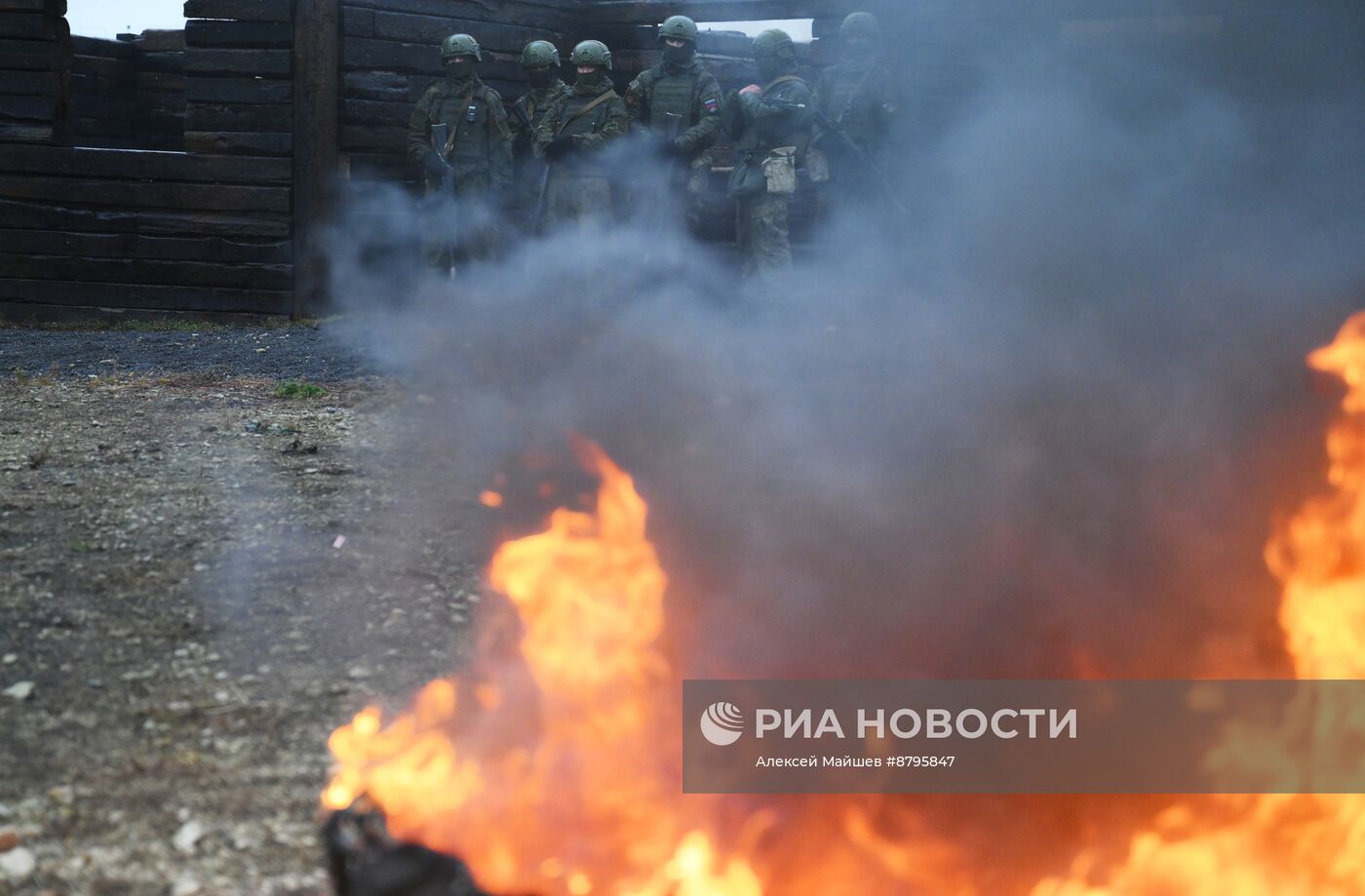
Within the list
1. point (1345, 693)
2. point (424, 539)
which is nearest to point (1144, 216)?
point (1345, 693)

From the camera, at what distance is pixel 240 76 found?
984 cm

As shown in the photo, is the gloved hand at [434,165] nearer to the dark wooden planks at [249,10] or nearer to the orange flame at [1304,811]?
the dark wooden planks at [249,10]

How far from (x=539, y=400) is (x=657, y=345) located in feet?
1.72

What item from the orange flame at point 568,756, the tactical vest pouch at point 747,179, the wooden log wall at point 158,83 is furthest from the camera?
the wooden log wall at point 158,83

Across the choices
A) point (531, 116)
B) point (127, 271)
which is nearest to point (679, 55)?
point (531, 116)

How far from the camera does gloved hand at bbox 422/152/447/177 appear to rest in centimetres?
966

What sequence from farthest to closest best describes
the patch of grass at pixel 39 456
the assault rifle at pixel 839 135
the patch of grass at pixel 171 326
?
the patch of grass at pixel 171 326, the assault rifle at pixel 839 135, the patch of grass at pixel 39 456

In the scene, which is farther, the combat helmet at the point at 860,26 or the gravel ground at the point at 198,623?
the combat helmet at the point at 860,26

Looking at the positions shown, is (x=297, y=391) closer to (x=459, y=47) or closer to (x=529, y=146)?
(x=529, y=146)

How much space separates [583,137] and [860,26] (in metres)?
2.22

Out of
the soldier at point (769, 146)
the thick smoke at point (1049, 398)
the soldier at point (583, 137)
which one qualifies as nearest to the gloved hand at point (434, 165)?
the soldier at point (583, 137)

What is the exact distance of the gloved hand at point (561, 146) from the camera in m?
9.24

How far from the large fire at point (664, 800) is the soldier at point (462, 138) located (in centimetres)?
670

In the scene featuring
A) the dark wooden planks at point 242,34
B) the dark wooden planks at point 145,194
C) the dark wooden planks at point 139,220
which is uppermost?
the dark wooden planks at point 242,34
